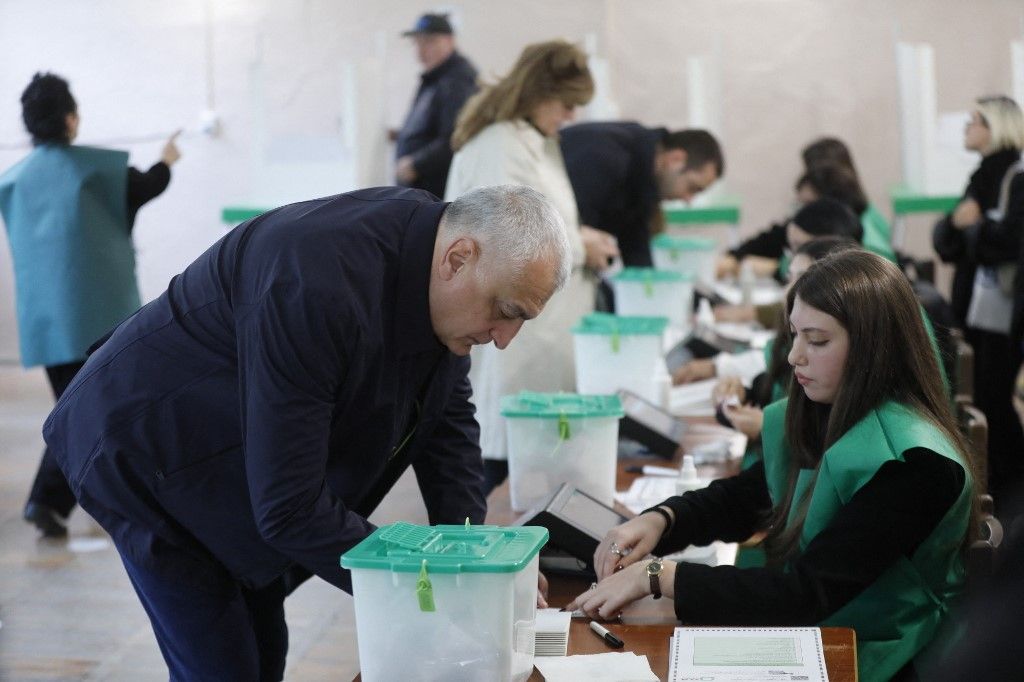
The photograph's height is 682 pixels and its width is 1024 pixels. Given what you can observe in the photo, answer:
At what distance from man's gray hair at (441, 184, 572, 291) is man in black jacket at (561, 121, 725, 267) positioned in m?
2.31

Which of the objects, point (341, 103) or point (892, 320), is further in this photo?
point (341, 103)

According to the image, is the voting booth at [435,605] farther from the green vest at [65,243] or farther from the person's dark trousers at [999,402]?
the person's dark trousers at [999,402]

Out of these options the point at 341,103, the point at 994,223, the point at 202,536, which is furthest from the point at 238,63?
the point at 202,536

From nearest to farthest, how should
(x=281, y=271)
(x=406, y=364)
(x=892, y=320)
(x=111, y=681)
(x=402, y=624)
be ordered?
1. (x=402, y=624)
2. (x=281, y=271)
3. (x=406, y=364)
4. (x=892, y=320)
5. (x=111, y=681)

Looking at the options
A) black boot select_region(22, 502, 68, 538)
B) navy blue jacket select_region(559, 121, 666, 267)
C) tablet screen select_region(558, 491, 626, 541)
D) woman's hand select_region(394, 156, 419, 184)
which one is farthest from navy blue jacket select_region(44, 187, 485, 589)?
woman's hand select_region(394, 156, 419, 184)

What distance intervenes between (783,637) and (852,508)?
0.78 ft

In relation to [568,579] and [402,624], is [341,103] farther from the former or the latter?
[402,624]

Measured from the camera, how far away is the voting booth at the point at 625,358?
3.05m

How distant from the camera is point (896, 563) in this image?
1.76 meters

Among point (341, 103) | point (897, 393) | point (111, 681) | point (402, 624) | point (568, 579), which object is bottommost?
point (111, 681)

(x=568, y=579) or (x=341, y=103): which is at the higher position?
(x=341, y=103)

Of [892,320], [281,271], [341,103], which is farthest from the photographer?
[341,103]

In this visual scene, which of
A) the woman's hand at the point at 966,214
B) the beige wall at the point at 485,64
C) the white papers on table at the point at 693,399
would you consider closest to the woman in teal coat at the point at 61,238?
the white papers on table at the point at 693,399

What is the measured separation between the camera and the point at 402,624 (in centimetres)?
135
